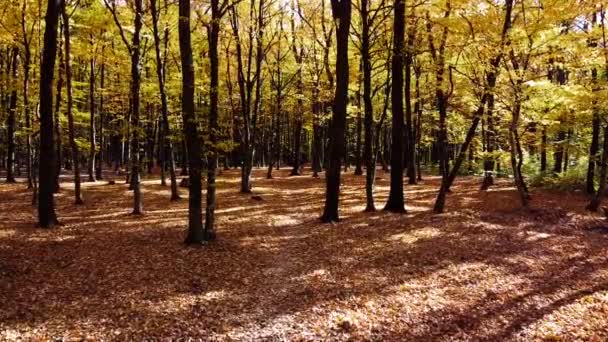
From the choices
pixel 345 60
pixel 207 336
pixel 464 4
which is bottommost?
pixel 207 336

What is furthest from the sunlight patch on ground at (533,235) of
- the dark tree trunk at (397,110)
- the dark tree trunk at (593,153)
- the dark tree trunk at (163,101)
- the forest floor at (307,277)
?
the dark tree trunk at (163,101)

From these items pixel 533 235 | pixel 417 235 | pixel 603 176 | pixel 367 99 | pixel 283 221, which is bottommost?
pixel 533 235

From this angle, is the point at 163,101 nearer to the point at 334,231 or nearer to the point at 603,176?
the point at 334,231

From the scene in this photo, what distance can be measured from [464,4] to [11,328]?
15802 mm

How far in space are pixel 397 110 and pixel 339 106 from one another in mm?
2510

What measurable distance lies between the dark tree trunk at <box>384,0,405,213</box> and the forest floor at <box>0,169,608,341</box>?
0.90 meters

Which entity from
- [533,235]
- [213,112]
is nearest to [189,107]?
[213,112]

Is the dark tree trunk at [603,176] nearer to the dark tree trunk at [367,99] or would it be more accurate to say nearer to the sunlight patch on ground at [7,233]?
the dark tree trunk at [367,99]

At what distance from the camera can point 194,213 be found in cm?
1130

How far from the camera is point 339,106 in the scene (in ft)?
45.8

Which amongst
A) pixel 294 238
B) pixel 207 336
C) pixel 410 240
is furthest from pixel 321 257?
pixel 207 336

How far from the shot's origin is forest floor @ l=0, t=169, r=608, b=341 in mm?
7438

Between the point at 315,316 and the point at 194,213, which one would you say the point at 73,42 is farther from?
the point at 315,316

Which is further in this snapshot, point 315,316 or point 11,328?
point 315,316
